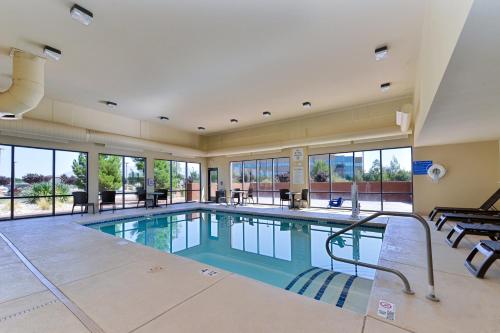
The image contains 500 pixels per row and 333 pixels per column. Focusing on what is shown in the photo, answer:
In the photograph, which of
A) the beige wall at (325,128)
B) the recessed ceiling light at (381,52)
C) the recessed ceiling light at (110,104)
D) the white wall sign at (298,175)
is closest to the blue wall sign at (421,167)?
the beige wall at (325,128)

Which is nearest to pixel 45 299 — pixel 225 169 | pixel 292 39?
pixel 292 39

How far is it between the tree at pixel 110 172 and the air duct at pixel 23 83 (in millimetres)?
4331

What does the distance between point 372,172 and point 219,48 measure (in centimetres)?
704

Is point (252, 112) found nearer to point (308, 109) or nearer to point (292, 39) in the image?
point (308, 109)

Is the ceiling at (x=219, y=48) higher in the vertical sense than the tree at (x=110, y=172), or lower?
higher

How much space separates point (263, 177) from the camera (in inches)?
439

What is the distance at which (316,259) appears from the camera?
4.22 meters

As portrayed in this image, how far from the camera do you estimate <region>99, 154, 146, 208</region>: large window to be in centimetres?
847

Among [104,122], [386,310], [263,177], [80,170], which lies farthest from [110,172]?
[386,310]

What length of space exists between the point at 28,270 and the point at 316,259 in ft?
14.1

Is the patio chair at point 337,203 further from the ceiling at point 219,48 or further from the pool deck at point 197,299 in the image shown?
the pool deck at point 197,299

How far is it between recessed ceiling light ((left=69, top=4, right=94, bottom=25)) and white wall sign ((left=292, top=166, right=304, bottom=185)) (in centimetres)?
764

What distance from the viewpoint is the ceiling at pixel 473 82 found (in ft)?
4.85

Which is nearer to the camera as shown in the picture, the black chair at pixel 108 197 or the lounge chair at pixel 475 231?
the lounge chair at pixel 475 231
